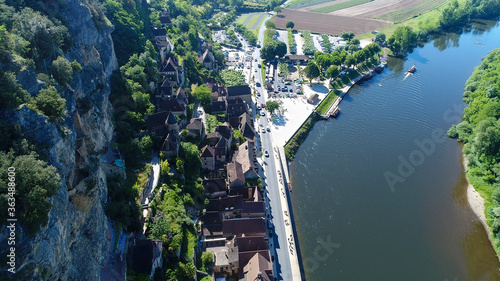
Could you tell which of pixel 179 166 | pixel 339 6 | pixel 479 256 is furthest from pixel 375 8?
pixel 179 166

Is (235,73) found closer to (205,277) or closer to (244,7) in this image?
(205,277)

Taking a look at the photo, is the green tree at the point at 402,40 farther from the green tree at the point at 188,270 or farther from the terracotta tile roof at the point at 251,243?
the green tree at the point at 188,270

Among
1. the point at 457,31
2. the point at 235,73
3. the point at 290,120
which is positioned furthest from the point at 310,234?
the point at 457,31

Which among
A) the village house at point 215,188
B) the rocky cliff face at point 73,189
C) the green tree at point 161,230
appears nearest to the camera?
the rocky cliff face at point 73,189

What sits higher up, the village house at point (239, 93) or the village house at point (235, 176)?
the village house at point (239, 93)

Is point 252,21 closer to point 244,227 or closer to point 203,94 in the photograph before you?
point 203,94

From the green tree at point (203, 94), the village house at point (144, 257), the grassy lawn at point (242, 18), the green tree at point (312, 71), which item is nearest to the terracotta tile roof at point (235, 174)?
the village house at point (144, 257)
